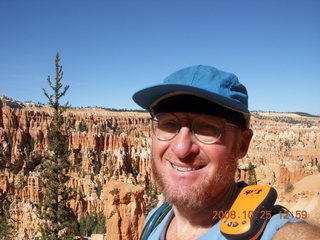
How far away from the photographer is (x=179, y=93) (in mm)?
1435

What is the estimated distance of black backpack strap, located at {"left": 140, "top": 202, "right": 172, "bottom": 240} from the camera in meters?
1.79

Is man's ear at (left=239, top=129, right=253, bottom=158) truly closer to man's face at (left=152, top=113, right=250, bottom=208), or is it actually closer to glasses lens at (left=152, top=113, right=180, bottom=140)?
man's face at (left=152, top=113, right=250, bottom=208)

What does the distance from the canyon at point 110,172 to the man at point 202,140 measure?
10154mm

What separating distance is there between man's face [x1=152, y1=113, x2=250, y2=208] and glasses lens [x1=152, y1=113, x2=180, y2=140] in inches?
1.4

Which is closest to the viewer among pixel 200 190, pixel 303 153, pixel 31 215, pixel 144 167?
pixel 200 190

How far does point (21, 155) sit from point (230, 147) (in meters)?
53.6

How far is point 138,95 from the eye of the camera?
1644 millimetres

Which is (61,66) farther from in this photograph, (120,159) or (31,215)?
(120,159)

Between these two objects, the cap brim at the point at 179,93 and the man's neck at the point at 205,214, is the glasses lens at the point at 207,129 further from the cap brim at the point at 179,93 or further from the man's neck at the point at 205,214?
the man's neck at the point at 205,214

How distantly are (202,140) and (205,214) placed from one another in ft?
1.42

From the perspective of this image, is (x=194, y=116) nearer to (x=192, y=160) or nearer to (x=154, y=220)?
(x=192, y=160)

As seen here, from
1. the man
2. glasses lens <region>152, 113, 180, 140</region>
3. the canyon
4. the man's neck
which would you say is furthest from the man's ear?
the canyon

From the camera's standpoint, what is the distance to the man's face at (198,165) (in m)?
1.38

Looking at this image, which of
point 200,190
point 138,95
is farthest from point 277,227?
point 138,95
